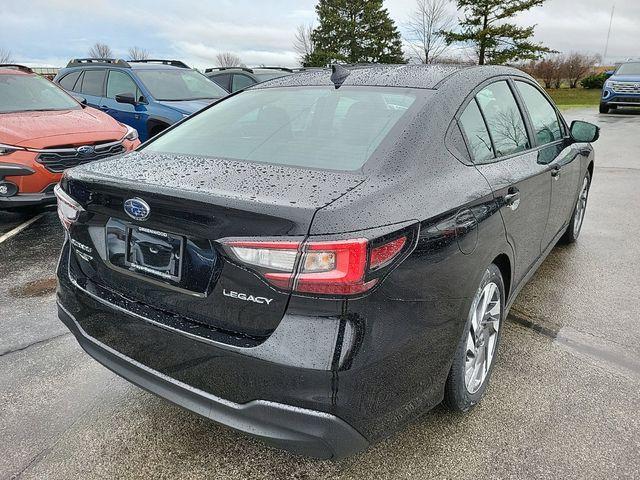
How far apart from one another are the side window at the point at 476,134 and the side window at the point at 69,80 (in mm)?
8878

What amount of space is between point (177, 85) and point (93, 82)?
5.70ft

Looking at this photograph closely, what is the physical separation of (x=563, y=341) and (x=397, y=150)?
1.88 m

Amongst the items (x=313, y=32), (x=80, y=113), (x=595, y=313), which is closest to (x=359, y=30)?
(x=313, y=32)

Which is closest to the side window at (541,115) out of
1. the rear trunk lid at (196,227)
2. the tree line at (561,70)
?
the rear trunk lid at (196,227)

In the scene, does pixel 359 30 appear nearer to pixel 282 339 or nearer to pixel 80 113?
pixel 80 113

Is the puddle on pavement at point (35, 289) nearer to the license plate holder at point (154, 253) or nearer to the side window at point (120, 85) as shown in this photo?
the license plate holder at point (154, 253)

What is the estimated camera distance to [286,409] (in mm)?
1671

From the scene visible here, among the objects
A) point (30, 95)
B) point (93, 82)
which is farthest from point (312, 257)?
point (93, 82)

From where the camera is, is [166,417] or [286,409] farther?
[166,417]

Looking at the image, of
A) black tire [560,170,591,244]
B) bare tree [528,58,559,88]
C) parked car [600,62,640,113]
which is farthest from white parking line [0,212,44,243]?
bare tree [528,58,559,88]

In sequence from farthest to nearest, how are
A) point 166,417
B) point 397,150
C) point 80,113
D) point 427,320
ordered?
point 80,113, point 166,417, point 397,150, point 427,320

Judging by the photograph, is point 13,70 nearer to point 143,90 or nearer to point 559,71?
point 143,90

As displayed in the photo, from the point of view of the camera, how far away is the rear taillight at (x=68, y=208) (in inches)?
85.0

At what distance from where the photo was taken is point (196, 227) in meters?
1.75
